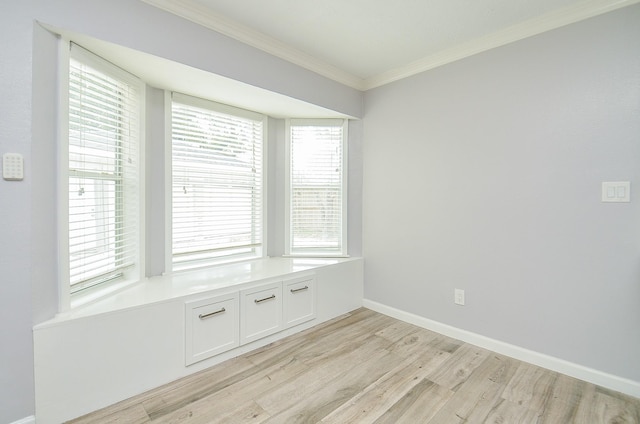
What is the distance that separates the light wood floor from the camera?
1628 millimetres

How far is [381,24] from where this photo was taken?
7.06 ft

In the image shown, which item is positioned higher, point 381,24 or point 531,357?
point 381,24

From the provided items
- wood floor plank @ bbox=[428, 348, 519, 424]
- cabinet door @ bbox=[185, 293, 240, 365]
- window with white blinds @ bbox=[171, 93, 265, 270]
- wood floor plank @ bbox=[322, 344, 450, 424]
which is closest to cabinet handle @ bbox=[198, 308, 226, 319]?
cabinet door @ bbox=[185, 293, 240, 365]

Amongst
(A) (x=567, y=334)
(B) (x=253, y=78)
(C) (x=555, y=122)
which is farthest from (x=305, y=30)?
(A) (x=567, y=334)

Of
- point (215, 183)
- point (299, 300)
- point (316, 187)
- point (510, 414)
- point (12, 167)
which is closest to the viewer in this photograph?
point (12, 167)

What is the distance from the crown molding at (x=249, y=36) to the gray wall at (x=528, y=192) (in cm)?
69

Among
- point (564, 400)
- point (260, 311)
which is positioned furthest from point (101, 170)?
point (564, 400)

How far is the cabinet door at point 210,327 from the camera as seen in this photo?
2.00 m

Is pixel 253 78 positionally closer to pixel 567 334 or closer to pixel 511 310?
pixel 511 310

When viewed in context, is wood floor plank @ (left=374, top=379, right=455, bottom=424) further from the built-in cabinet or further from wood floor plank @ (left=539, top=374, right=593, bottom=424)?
the built-in cabinet

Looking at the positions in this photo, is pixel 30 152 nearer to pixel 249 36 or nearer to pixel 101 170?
pixel 101 170

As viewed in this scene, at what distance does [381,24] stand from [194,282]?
2.48m

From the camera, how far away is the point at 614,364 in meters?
1.85

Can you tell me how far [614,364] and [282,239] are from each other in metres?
2.85
